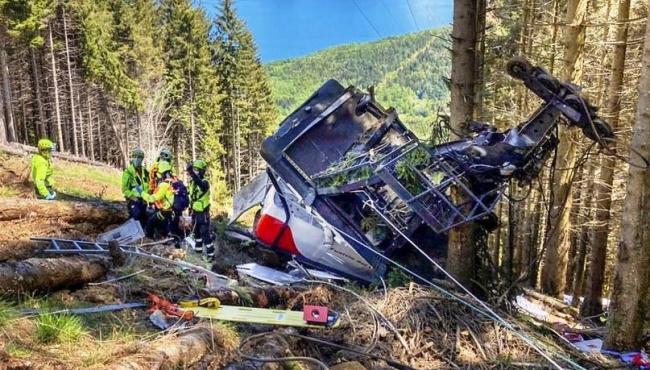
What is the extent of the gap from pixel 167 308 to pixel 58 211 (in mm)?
4999

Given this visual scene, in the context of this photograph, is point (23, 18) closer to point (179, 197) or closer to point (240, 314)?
point (179, 197)

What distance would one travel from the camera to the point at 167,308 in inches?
189

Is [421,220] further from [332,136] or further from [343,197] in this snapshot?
[332,136]

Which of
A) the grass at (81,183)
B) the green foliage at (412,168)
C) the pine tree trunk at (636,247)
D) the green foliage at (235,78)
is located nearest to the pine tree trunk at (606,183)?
the pine tree trunk at (636,247)

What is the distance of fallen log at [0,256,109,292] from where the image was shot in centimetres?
461

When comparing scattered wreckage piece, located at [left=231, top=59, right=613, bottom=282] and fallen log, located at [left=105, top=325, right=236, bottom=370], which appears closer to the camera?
fallen log, located at [left=105, top=325, right=236, bottom=370]

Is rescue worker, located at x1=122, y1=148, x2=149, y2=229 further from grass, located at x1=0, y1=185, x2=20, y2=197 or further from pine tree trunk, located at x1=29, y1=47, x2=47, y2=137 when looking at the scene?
pine tree trunk, located at x1=29, y1=47, x2=47, y2=137

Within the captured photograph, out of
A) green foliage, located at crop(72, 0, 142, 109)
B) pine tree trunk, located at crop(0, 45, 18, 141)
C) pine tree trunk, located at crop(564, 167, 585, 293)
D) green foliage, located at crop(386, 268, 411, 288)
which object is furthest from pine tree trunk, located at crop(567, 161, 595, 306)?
green foliage, located at crop(72, 0, 142, 109)

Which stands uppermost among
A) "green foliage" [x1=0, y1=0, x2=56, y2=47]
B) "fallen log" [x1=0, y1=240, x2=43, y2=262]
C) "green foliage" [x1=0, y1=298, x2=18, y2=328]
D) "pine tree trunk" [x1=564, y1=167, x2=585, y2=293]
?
"green foliage" [x1=0, y1=0, x2=56, y2=47]

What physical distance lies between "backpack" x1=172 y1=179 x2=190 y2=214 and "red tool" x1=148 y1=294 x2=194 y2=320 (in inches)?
163

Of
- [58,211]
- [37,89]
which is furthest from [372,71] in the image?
[58,211]

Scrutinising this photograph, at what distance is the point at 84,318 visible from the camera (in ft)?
14.3

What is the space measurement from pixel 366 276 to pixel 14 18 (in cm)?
2512

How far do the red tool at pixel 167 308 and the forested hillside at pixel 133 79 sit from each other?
2513cm
